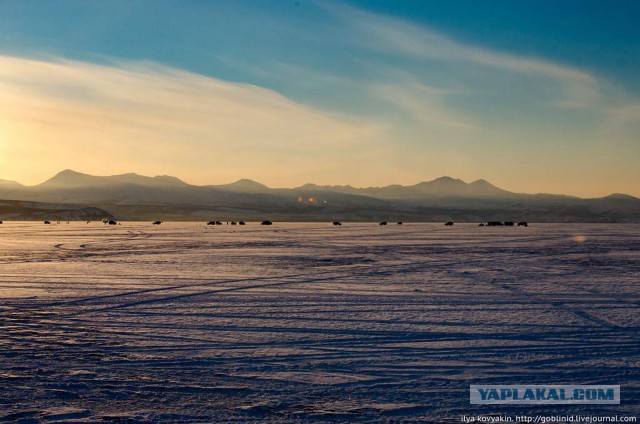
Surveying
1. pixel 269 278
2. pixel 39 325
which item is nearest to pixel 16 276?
pixel 269 278

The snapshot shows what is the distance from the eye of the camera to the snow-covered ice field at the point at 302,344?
6738 millimetres

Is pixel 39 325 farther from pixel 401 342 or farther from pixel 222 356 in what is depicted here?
pixel 401 342

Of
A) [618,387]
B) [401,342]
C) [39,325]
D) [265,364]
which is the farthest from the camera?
[39,325]

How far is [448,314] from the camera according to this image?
12445 mm

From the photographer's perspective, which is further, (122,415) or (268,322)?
(268,322)

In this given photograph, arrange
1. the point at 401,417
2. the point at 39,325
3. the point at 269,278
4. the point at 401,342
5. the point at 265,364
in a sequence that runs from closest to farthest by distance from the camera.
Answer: the point at 401,417 → the point at 265,364 → the point at 401,342 → the point at 39,325 → the point at 269,278

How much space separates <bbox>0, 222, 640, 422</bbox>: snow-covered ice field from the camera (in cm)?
674

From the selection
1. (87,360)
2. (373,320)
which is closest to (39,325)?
(87,360)

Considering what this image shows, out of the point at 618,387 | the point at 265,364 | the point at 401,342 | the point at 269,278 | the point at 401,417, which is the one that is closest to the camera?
the point at 401,417

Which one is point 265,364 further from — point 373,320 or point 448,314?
point 448,314

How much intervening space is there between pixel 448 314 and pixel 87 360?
7.18 meters

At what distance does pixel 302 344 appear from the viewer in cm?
962

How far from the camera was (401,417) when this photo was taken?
6.29 metres

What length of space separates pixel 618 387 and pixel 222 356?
17.6ft
